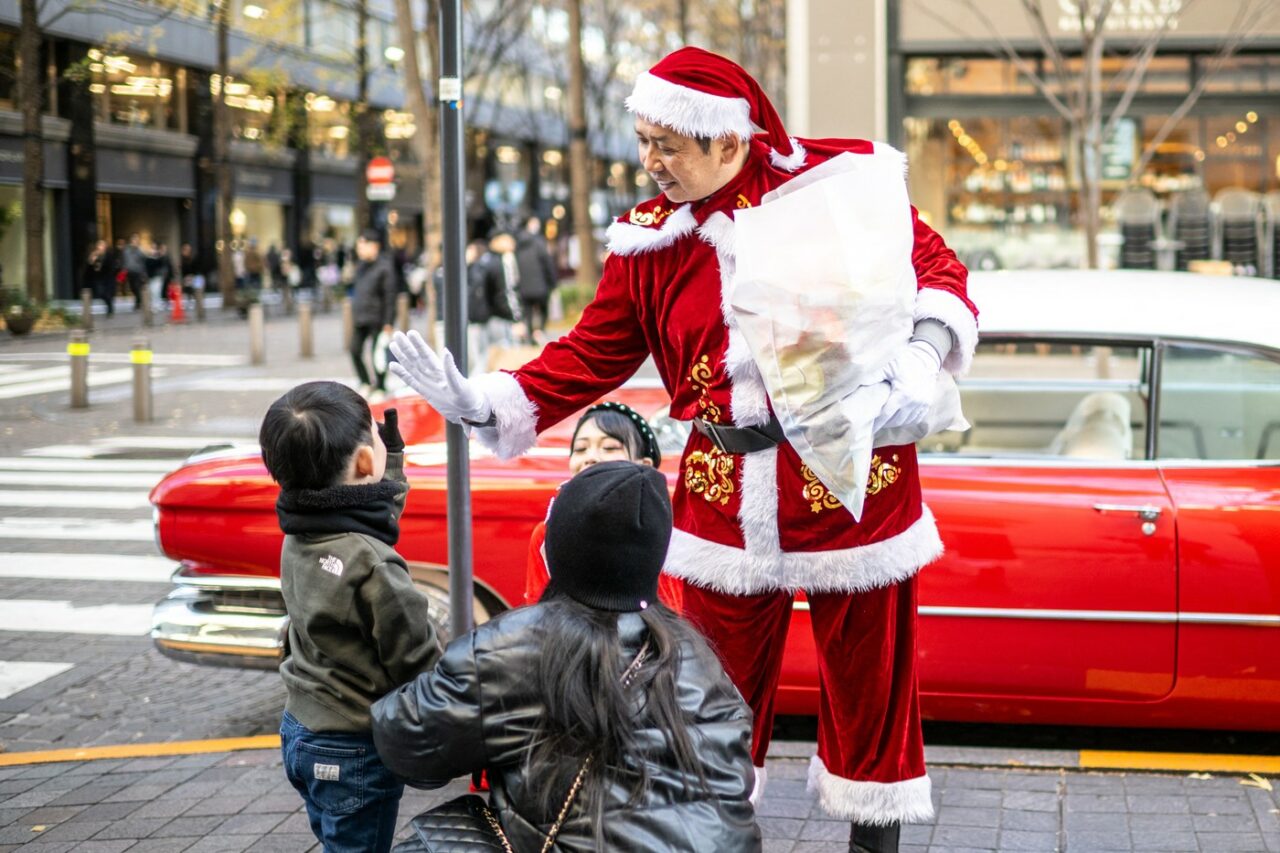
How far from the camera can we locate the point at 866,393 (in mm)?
2928

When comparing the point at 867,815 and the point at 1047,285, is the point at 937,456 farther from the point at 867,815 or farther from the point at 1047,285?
the point at 867,815

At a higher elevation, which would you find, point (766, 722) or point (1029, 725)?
point (766, 722)

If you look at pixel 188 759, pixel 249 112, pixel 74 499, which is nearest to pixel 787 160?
pixel 188 759

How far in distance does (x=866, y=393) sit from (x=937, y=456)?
6.46ft

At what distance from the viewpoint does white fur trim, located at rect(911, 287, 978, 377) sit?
3137mm

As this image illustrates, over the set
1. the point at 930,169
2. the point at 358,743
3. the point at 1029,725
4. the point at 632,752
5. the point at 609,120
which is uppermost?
the point at 609,120

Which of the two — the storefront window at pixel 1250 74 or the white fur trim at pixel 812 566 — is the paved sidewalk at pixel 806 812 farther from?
the storefront window at pixel 1250 74

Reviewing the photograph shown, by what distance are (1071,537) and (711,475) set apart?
5.65 feet

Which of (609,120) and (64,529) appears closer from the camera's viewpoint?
(64,529)

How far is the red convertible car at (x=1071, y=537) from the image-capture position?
4.48 meters

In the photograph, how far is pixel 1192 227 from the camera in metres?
18.3

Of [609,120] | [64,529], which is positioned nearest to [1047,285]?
[64,529]

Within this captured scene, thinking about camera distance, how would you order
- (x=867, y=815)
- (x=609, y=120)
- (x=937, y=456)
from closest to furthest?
(x=867, y=815)
(x=937, y=456)
(x=609, y=120)

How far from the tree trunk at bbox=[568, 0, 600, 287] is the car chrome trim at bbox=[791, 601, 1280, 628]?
22.1 metres
